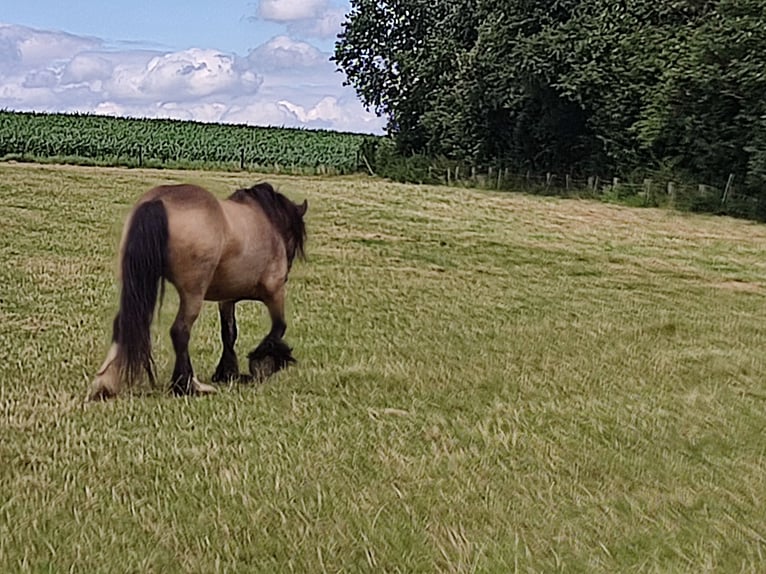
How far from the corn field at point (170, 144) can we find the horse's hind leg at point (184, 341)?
29.5 m

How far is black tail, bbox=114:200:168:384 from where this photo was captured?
4781mm

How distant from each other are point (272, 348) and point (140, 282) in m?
1.25

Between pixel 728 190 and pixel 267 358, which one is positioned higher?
pixel 267 358

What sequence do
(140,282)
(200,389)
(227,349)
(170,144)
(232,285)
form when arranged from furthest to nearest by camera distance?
1. (170,144)
2. (227,349)
3. (232,285)
4. (200,389)
5. (140,282)

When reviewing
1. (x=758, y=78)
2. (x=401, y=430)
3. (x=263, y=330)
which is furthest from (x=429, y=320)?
(x=758, y=78)

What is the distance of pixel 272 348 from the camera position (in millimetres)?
5820

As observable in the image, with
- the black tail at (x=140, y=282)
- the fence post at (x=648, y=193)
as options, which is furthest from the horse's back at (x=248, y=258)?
the fence post at (x=648, y=193)

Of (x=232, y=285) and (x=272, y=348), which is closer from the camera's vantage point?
(x=232, y=285)

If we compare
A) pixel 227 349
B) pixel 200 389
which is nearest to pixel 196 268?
pixel 200 389

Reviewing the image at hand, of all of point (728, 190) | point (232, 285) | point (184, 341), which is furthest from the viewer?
point (728, 190)

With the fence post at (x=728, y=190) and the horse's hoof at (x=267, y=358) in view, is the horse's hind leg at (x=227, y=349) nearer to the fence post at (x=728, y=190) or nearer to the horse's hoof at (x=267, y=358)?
the horse's hoof at (x=267, y=358)

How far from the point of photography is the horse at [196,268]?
4.80 metres

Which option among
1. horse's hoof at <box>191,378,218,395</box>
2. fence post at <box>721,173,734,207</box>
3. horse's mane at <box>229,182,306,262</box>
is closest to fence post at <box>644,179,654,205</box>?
fence post at <box>721,173,734,207</box>

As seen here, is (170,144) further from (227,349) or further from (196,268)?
(196,268)
